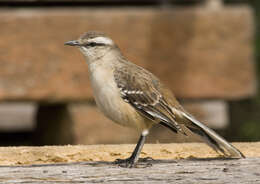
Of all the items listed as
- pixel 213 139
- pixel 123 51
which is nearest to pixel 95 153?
pixel 213 139

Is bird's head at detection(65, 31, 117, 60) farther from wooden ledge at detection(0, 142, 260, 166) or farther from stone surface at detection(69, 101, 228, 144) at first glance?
stone surface at detection(69, 101, 228, 144)

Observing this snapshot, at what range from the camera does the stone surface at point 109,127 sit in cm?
782

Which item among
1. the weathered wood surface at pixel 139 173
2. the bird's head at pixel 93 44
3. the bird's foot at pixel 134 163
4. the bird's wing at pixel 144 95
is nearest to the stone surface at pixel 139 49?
the bird's head at pixel 93 44

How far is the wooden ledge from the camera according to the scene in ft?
15.0

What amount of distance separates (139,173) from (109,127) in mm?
3919

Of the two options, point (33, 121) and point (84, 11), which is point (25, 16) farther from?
point (33, 121)

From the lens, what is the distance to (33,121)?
9.52 metres

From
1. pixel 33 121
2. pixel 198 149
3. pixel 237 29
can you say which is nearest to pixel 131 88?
pixel 198 149

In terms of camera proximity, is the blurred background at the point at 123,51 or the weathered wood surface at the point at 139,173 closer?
the weathered wood surface at the point at 139,173

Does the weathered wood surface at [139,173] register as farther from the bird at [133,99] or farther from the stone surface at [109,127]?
the stone surface at [109,127]

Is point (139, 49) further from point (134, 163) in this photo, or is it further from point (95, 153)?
point (134, 163)

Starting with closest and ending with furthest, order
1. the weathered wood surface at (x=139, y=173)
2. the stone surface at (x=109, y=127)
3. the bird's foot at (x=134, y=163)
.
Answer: the weathered wood surface at (x=139, y=173) → the bird's foot at (x=134, y=163) → the stone surface at (x=109, y=127)

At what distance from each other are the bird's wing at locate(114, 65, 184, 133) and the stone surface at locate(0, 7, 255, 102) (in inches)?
105

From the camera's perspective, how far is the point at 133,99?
467 cm
